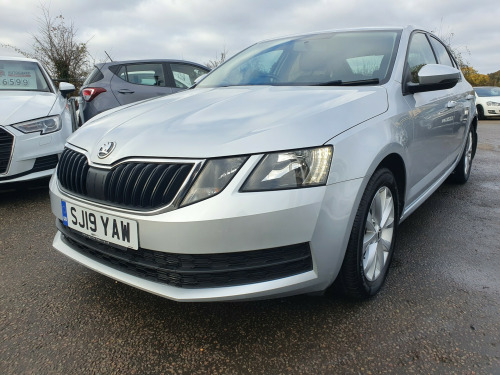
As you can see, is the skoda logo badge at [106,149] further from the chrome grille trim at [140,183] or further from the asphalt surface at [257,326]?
the asphalt surface at [257,326]

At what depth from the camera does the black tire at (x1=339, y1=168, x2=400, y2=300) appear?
5.70 ft

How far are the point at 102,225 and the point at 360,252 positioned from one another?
44.3 inches

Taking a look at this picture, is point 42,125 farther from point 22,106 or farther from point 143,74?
→ point 143,74

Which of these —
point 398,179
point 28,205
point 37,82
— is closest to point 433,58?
point 398,179

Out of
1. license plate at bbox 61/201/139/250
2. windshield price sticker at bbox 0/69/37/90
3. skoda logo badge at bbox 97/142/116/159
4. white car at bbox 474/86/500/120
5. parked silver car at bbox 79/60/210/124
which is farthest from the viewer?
white car at bbox 474/86/500/120

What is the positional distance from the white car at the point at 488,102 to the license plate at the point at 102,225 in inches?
639

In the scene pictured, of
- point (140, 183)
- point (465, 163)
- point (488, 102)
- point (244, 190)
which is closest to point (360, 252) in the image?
point (244, 190)

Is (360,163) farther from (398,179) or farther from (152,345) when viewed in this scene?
(152,345)

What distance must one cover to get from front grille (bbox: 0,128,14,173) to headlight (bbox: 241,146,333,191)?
2.98 metres

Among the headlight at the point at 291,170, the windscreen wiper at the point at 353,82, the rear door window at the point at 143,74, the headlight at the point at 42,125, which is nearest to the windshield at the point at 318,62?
the windscreen wiper at the point at 353,82

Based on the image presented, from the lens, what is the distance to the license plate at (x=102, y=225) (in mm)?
1588

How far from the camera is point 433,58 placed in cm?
326

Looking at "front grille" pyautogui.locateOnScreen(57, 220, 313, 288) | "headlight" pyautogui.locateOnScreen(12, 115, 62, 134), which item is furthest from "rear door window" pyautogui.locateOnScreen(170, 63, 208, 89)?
"front grille" pyautogui.locateOnScreen(57, 220, 313, 288)

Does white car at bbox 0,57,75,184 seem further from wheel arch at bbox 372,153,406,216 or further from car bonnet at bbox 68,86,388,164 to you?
wheel arch at bbox 372,153,406,216
